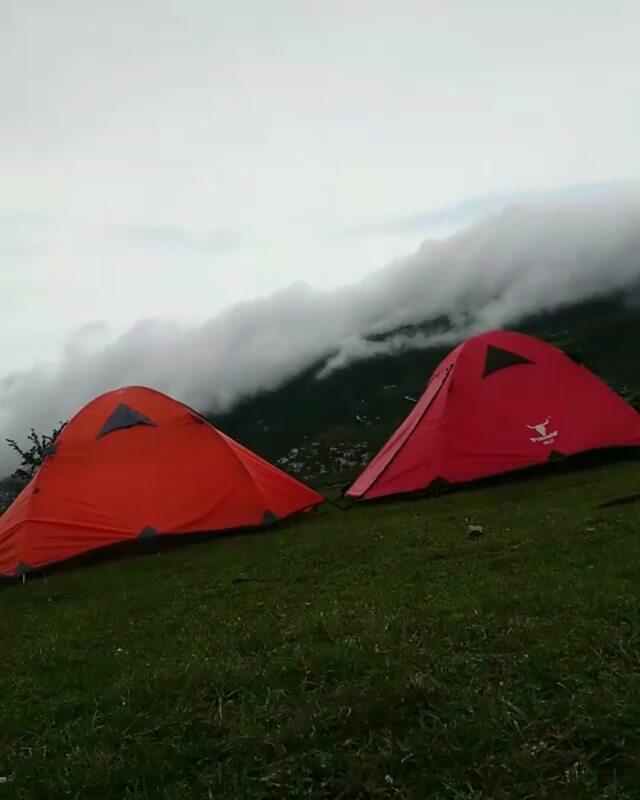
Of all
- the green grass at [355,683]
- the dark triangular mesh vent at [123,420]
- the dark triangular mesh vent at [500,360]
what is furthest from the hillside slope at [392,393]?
the green grass at [355,683]

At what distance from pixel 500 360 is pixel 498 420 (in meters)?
1.99

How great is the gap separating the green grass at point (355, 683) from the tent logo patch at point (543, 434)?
8021 millimetres

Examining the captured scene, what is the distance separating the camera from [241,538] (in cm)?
1803

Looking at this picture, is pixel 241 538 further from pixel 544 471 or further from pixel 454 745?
pixel 454 745

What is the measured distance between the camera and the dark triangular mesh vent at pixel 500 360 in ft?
71.3

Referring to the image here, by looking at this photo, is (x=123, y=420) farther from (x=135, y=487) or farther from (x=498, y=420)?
(x=498, y=420)

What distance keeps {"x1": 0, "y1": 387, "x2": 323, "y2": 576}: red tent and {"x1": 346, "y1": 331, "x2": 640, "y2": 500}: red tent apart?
2907 millimetres

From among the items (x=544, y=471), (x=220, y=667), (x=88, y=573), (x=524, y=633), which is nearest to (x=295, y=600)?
(x=220, y=667)

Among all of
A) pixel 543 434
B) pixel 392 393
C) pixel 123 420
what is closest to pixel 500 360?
pixel 543 434

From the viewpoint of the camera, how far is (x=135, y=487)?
18.3 meters

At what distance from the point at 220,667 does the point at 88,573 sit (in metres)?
9.68

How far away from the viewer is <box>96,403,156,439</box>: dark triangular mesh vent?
19.6 metres

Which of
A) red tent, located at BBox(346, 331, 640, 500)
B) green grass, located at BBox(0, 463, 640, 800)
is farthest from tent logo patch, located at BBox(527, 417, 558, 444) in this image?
green grass, located at BBox(0, 463, 640, 800)

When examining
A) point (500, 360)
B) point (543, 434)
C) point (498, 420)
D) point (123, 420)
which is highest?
point (123, 420)
